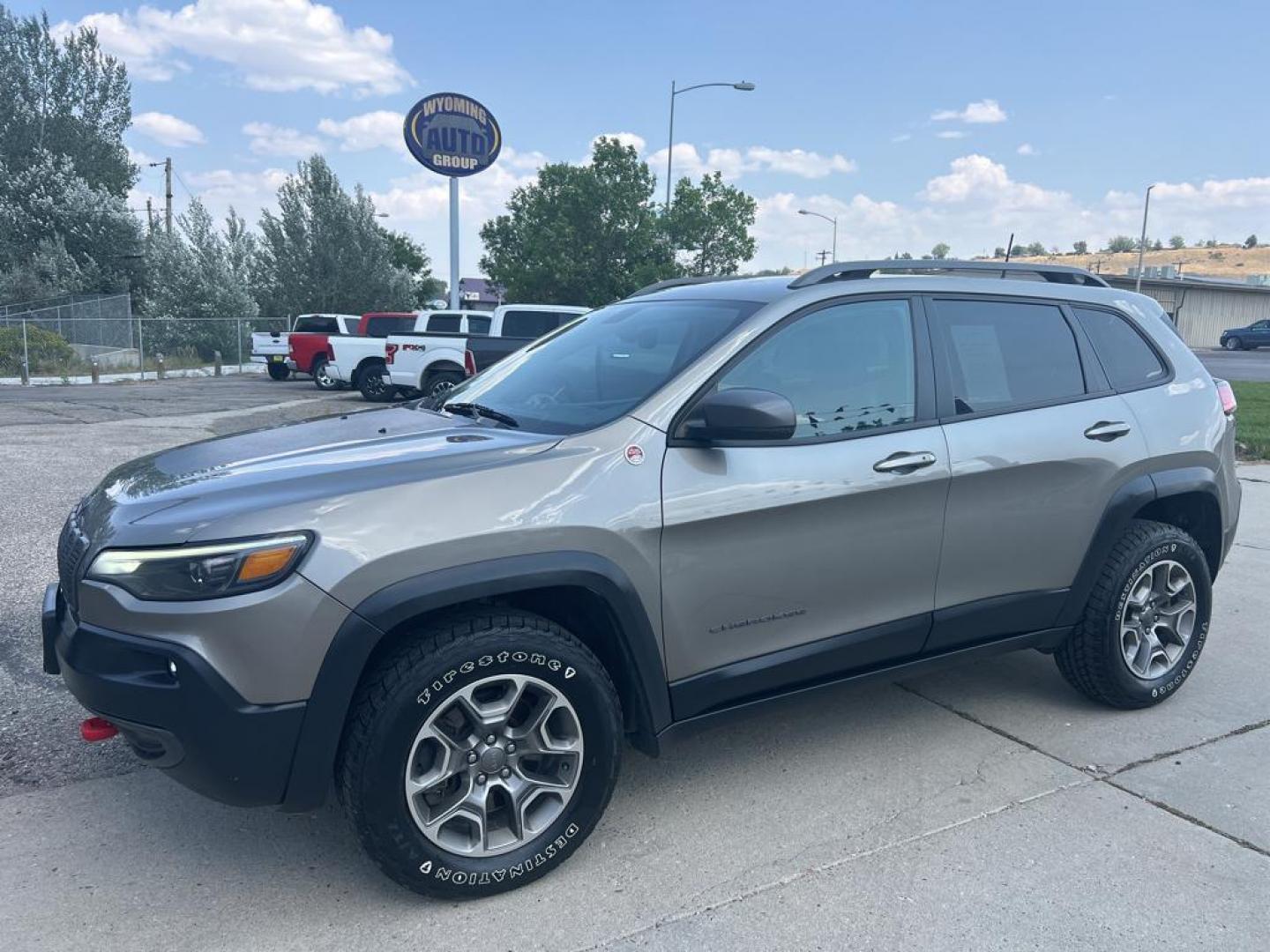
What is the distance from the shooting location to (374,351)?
2000cm

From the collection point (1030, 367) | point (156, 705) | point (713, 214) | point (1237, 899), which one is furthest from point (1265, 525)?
point (713, 214)

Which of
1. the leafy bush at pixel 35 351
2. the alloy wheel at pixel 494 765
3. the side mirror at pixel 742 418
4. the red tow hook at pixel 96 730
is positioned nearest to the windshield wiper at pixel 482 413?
the side mirror at pixel 742 418

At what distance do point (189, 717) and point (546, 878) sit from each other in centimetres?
115

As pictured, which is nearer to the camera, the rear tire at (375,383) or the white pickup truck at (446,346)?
the white pickup truck at (446,346)

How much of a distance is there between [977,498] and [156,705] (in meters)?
2.76

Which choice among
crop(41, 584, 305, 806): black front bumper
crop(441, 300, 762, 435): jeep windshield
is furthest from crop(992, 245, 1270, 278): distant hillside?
crop(41, 584, 305, 806): black front bumper

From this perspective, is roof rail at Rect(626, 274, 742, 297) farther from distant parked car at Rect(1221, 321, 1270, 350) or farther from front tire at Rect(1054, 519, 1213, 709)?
distant parked car at Rect(1221, 321, 1270, 350)

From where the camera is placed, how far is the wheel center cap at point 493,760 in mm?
2807

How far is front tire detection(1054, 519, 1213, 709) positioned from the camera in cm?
402

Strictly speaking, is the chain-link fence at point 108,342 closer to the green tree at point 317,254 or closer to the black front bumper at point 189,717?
the green tree at point 317,254

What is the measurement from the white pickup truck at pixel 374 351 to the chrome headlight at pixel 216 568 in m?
17.4

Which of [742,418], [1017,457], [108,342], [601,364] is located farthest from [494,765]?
[108,342]

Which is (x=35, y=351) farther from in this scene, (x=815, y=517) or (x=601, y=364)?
(x=815, y=517)

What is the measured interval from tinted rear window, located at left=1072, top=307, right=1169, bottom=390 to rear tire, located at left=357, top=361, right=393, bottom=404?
16.5 m
